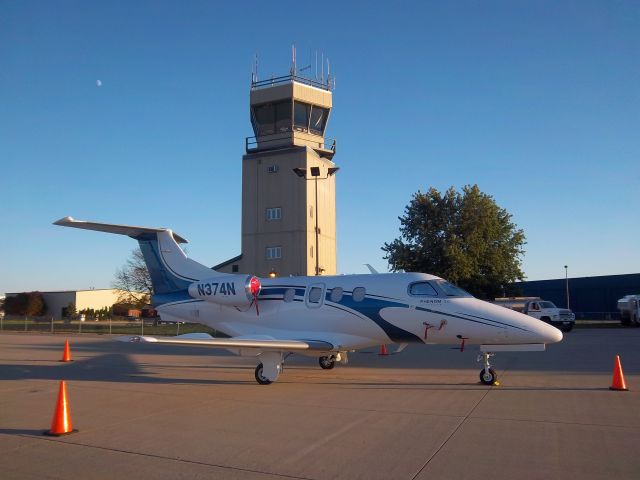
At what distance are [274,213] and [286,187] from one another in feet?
7.83

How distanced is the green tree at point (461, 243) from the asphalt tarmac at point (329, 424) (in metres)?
24.3

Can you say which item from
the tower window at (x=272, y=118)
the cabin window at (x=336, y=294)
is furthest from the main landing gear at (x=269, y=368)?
the tower window at (x=272, y=118)

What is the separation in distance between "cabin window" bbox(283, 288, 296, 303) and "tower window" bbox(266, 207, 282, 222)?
2948cm

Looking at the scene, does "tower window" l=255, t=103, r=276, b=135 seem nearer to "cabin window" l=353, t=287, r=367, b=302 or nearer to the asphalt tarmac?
the asphalt tarmac

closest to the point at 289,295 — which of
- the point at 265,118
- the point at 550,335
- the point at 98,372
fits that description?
the point at 98,372

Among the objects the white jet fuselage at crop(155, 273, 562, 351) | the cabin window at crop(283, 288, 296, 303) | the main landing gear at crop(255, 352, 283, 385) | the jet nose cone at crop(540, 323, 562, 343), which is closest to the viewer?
the jet nose cone at crop(540, 323, 562, 343)

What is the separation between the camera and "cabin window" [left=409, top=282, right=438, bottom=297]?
45.1ft

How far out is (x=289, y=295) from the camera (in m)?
15.7

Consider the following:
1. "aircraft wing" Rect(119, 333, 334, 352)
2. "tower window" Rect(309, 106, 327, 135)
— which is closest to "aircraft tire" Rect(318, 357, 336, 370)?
"aircraft wing" Rect(119, 333, 334, 352)

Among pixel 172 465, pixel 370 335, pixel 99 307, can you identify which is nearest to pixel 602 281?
pixel 370 335

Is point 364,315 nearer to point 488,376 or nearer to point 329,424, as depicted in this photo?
point 488,376

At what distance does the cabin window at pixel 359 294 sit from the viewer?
14.5m

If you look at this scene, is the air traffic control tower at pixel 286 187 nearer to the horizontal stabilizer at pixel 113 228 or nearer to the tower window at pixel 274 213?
the tower window at pixel 274 213

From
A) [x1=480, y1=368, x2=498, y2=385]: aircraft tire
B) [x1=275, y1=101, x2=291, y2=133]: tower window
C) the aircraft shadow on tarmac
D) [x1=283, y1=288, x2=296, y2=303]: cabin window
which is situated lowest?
the aircraft shadow on tarmac
